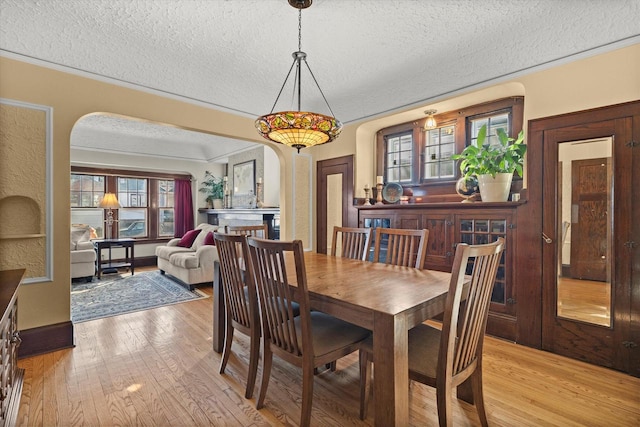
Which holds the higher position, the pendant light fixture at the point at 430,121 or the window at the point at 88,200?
the pendant light fixture at the point at 430,121

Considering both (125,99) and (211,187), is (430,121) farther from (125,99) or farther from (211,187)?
(211,187)

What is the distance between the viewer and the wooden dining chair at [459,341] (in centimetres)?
139

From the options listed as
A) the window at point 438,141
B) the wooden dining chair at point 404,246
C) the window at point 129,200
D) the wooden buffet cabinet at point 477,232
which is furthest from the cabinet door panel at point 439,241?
the window at point 129,200

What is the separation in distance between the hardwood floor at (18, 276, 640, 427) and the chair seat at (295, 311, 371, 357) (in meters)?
0.44

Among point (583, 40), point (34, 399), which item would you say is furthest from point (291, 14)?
point (34, 399)

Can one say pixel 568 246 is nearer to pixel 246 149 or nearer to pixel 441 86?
pixel 441 86

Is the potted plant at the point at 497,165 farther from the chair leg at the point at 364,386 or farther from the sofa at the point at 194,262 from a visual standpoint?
the sofa at the point at 194,262

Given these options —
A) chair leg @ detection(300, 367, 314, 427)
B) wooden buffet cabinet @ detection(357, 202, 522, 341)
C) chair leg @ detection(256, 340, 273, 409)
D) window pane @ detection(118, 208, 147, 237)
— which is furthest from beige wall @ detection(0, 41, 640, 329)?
window pane @ detection(118, 208, 147, 237)

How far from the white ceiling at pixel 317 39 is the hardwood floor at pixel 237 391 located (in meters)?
2.41

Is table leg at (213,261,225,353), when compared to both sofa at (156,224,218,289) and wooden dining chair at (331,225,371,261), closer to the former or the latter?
wooden dining chair at (331,225,371,261)

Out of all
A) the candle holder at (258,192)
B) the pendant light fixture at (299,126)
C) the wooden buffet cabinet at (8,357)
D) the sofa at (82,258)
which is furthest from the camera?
the candle holder at (258,192)

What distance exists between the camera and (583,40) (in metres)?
2.35

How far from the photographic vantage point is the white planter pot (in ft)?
9.55

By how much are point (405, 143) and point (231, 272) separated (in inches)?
119
